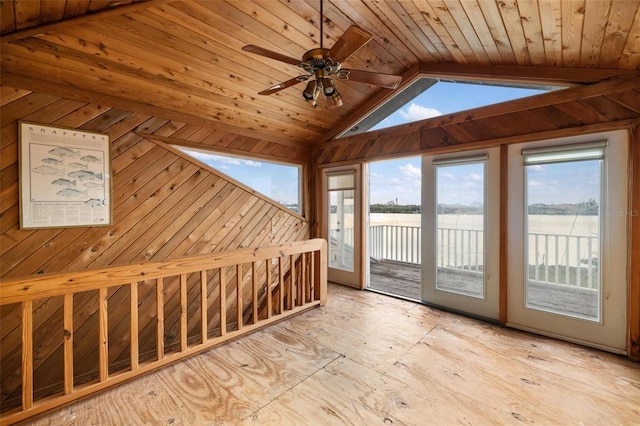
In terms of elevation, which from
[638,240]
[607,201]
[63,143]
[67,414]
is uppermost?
[63,143]

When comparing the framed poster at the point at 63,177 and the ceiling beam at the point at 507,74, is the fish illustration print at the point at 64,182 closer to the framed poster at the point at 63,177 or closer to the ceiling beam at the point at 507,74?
the framed poster at the point at 63,177

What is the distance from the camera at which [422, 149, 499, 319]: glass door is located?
10.0 ft

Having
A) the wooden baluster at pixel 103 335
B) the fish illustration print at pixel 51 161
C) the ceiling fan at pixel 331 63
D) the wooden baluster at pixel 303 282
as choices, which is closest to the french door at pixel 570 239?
the ceiling fan at pixel 331 63

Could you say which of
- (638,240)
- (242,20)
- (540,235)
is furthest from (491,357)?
(242,20)

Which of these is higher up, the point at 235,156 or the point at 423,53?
the point at 423,53

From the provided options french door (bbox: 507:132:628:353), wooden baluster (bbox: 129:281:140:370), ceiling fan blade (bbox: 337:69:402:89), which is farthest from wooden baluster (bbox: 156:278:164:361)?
french door (bbox: 507:132:628:353)

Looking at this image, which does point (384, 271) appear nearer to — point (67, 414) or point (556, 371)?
point (556, 371)

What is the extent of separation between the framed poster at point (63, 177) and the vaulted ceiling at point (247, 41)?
410mm

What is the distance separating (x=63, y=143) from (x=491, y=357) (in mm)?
4282

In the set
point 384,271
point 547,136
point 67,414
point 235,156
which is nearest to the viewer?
point 67,414

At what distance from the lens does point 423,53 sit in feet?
10.2

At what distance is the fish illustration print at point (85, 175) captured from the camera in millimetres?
2570

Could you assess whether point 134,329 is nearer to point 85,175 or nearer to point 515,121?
point 85,175

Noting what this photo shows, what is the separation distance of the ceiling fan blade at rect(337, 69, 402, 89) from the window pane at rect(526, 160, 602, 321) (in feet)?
6.21
